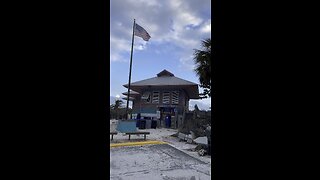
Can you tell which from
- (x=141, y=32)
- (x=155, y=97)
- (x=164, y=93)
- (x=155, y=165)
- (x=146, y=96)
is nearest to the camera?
(x=155, y=165)

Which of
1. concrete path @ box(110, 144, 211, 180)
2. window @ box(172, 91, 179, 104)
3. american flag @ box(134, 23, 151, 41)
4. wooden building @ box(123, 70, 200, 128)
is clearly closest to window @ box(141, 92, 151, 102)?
wooden building @ box(123, 70, 200, 128)

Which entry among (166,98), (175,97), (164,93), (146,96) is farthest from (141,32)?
(175,97)

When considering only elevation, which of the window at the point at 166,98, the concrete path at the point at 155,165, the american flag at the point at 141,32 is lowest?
the concrete path at the point at 155,165

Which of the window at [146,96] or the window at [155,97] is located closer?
the window at [155,97]

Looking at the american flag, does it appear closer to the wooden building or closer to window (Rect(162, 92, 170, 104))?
the wooden building

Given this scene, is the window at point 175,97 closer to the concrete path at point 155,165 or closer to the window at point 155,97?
the window at point 155,97

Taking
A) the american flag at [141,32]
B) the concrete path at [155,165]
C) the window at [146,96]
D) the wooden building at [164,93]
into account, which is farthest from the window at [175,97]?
the concrete path at [155,165]

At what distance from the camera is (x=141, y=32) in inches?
803

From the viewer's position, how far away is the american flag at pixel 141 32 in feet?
65.8

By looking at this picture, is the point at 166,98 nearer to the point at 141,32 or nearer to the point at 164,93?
the point at 164,93

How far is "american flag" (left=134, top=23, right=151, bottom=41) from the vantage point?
20064mm
